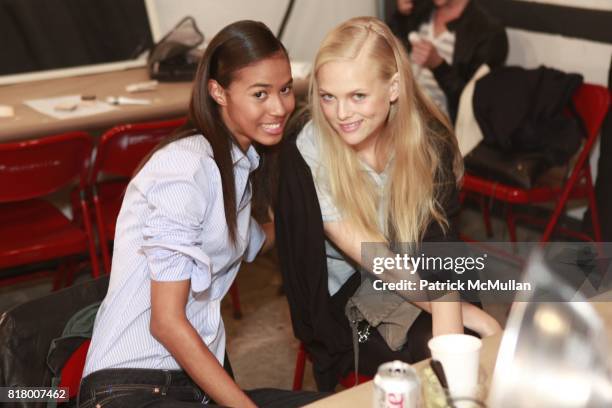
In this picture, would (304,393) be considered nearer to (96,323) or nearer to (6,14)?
(96,323)

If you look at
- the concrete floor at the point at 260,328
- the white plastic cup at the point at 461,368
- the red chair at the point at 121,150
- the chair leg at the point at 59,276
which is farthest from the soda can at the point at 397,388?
the chair leg at the point at 59,276

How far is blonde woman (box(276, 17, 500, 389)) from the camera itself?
1.91 metres

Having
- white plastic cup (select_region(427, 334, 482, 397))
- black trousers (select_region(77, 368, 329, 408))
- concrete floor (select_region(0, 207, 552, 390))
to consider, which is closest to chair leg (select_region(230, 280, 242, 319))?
concrete floor (select_region(0, 207, 552, 390))

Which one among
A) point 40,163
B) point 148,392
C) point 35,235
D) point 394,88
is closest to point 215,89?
point 394,88

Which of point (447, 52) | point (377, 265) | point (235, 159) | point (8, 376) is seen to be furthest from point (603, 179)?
point (8, 376)

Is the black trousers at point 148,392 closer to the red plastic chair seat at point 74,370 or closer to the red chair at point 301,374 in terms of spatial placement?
the red plastic chair seat at point 74,370

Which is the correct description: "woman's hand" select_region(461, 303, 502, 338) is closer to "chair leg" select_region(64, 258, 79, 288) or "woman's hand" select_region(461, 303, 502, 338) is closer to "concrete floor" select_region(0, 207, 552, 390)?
"concrete floor" select_region(0, 207, 552, 390)

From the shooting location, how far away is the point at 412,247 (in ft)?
6.52

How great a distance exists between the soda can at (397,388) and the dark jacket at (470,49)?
8.14ft

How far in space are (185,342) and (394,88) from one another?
0.80 metres

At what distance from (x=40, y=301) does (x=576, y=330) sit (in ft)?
3.18

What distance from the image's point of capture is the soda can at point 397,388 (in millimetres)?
1182

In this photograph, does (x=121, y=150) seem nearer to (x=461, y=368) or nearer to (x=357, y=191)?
(x=357, y=191)

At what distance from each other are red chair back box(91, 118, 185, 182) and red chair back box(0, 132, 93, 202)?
0.07m
